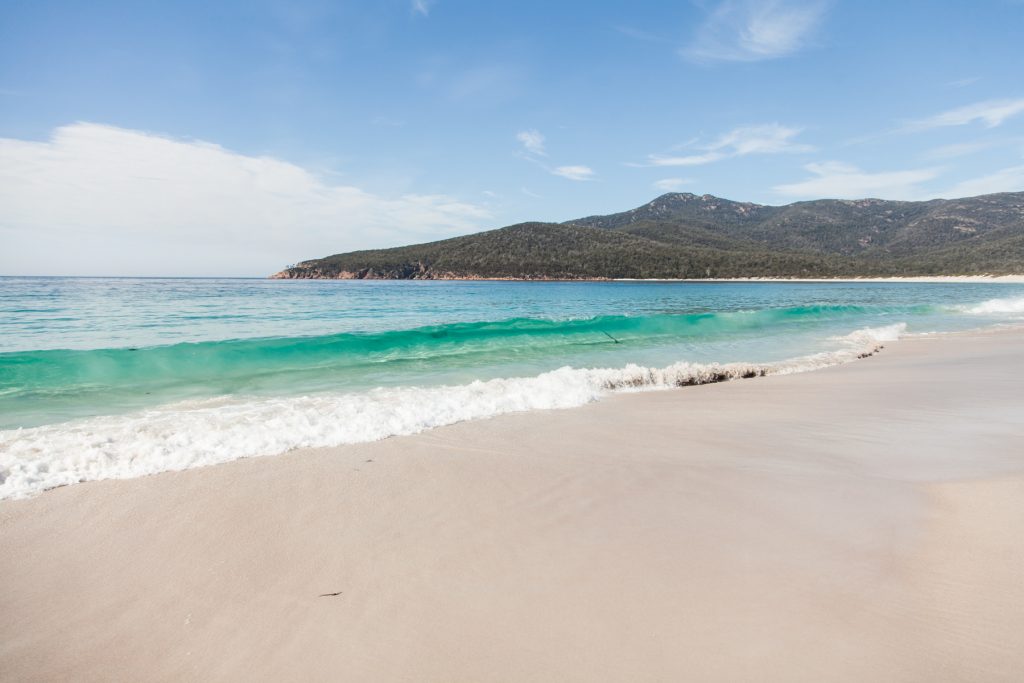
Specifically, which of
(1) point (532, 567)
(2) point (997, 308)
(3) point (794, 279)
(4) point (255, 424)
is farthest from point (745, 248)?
(1) point (532, 567)

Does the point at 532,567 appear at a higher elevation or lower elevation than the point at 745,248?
lower

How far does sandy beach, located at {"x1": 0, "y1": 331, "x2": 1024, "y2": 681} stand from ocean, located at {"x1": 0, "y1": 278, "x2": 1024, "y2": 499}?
0.76 m

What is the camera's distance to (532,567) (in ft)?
9.36

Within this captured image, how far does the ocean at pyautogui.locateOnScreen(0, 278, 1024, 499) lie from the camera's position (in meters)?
4.96

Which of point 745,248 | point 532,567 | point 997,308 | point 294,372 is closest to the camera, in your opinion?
point 532,567

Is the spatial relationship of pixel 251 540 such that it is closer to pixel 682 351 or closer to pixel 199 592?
pixel 199 592

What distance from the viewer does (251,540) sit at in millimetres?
3152

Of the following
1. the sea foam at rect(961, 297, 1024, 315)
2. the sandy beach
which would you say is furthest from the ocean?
the sea foam at rect(961, 297, 1024, 315)

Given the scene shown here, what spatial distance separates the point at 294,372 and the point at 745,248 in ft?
344

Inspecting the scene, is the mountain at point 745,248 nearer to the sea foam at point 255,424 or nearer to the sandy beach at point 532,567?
the sea foam at point 255,424

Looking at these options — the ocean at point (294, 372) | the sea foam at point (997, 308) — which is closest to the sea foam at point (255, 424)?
the ocean at point (294, 372)

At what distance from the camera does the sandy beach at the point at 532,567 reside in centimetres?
217

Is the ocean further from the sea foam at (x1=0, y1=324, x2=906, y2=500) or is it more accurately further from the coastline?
the coastline

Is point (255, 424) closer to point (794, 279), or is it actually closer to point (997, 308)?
point (997, 308)
